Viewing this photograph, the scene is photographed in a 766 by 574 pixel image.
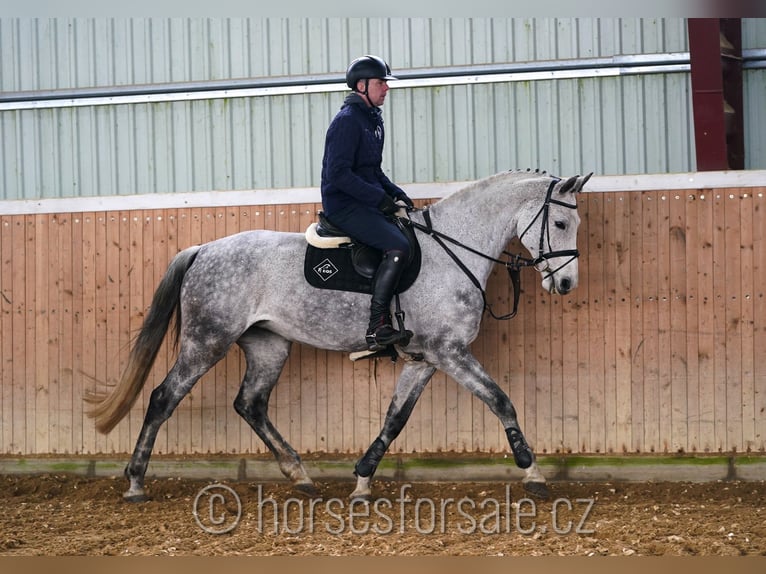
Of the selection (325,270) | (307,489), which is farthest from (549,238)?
(307,489)

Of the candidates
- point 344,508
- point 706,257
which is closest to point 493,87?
point 706,257

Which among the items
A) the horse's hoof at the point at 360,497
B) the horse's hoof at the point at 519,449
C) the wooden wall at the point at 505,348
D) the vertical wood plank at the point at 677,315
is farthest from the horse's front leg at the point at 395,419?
the vertical wood plank at the point at 677,315

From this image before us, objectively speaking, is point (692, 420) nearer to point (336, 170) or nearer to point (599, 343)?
point (599, 343)

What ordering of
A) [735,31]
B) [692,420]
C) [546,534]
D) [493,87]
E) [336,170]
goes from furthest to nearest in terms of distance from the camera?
1. [493,87]
2. [735,31]
3. [692,420]
4. [336,170]
5. [546,534]

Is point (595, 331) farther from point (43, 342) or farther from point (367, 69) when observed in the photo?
point (43, 342)

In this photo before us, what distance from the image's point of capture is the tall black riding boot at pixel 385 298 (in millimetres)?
5488

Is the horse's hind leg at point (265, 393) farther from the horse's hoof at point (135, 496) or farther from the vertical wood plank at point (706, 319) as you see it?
the vertical wood plank at point (706, 319)

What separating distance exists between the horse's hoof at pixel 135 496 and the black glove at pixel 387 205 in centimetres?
262

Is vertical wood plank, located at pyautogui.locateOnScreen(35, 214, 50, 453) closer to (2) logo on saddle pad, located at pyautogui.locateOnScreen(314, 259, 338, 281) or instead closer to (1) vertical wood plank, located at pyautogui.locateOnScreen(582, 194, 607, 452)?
(2) logo on saddle pad, located at pyautogui.locateOnScreen(314, 259, 338, 281)

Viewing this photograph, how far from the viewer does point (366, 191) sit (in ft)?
18.2

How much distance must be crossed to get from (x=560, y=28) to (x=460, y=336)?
3.09m

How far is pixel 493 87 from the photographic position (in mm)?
7324

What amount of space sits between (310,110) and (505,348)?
2.80m

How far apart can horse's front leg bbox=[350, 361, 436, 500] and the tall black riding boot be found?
1.78 feet
